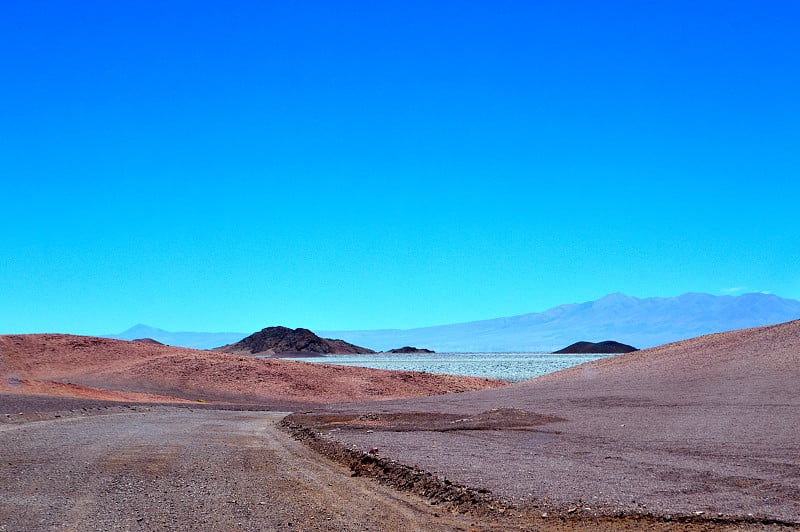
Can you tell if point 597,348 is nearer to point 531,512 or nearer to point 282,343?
point 282,343

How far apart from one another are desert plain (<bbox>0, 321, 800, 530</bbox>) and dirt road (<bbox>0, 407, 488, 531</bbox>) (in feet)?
0.14

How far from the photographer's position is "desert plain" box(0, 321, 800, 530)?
938cm

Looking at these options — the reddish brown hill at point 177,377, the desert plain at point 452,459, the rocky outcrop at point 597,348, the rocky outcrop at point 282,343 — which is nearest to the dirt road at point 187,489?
the desert plain at point 452,459

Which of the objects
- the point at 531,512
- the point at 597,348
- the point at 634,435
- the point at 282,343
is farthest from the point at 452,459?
the point at 597,348

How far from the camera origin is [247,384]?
45938mm

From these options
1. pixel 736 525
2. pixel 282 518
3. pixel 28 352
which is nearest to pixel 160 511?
pixel 282 518

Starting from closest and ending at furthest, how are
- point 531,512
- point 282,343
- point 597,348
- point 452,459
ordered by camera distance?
point 531,512
point 452,459
point 597,348
point 282,343

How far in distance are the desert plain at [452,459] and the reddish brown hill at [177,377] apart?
849 centimetres

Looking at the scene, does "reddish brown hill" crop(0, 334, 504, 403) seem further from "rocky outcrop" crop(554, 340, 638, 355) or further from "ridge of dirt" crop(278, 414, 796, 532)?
"rocky outcrop" crop(554, 340, 638, 355)

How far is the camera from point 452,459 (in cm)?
1397

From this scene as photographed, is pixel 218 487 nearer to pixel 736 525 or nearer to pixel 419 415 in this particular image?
pixel 736 525

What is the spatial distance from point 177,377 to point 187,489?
122 feet

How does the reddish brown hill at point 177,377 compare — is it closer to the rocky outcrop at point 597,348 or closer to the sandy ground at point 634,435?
the sandy ground at point 634,435

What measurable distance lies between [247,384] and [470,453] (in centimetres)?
3290
